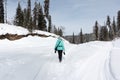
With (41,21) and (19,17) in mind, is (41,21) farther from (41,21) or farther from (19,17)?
(19,17)

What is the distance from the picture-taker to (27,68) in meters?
16.6

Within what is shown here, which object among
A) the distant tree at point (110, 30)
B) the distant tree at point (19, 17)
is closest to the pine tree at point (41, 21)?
the distant tree at point (19, 17)

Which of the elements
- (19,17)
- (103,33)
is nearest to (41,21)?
(19,17)

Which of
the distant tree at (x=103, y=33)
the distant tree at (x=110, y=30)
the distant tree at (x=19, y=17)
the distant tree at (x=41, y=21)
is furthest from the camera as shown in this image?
the distant tree at (x=110, y=30)

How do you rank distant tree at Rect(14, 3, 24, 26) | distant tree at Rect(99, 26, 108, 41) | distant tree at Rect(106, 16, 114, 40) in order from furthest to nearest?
distant tree at Rect(106, 16, 114, 40) → distant tree at Rect(99, 26, 108, 41) → distant tree at Rect(14, 3, 24, 26)

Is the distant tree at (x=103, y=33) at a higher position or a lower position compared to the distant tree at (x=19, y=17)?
lower

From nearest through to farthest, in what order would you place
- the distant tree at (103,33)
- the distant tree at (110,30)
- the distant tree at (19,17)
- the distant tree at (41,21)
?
the distant tree at (41,21) → the distant tree at (19,17) → the distant tree at (103,33) → the distant tree at (110,30)

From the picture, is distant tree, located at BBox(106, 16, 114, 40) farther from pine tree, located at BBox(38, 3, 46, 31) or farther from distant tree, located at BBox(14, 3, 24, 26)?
distant tree, located at BBox(14, 3, 24, 26)

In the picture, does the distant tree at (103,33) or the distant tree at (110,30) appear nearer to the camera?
the distant tree at (103,33)

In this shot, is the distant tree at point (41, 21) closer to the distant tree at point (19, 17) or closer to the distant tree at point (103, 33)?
the distant tree at point (19, 17)

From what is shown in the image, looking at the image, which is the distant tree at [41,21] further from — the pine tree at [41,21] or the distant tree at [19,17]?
the distant tree at [19,17]

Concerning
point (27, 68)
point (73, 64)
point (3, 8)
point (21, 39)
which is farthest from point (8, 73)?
point (3, 8)

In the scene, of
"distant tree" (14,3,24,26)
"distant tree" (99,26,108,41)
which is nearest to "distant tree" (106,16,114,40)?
"distant tree" (99,26,108,41)

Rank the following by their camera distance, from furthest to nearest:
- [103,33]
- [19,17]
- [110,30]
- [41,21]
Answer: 1. [110,30]
2. [103,33]
3. [19,17]
4. [41,21]
